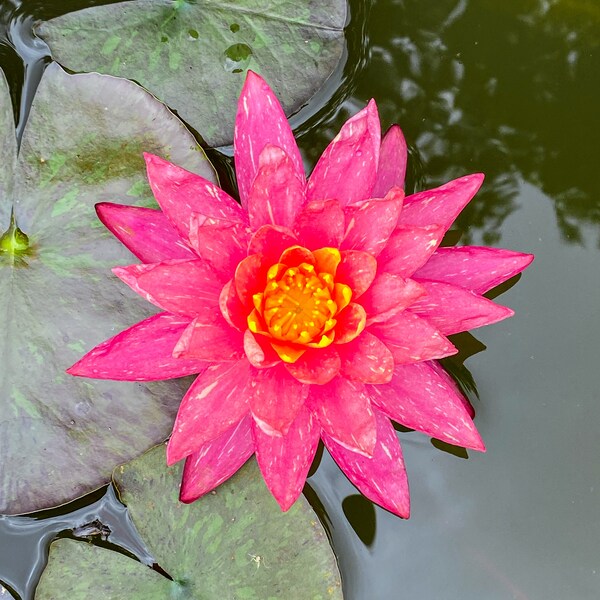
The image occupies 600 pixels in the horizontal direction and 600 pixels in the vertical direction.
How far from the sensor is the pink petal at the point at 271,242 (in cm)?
128

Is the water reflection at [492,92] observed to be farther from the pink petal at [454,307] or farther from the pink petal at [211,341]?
the pink petal at [211,341]

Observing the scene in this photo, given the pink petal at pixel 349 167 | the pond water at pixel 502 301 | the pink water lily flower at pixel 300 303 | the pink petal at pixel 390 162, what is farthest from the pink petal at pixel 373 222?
the pond water at pixel 502 301

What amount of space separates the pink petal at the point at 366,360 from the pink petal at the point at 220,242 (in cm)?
29

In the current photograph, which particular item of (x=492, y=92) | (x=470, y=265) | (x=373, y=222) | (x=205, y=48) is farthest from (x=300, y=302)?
(x=492, y=92)

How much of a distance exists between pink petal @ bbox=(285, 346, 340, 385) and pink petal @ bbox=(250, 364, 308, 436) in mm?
35

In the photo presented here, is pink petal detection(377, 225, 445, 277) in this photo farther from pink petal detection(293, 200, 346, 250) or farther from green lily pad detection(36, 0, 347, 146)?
green lily pad detection(36, 0, 347, 146)

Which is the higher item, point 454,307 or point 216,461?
point 454,307

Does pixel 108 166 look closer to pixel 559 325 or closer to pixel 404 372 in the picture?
pixel 404 372

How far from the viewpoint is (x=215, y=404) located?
4.40 ft

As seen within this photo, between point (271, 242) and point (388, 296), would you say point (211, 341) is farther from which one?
point (388, 296)

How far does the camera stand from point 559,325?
187cm

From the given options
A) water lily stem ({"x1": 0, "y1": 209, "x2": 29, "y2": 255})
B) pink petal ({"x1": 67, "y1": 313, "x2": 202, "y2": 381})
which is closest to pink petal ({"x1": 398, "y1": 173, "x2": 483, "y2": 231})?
pink petal ({"x1": 67, "y1": 313, "x2": 202, "y2": 381})

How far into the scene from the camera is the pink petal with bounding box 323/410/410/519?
5.04ft

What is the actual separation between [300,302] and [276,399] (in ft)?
0.72
